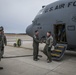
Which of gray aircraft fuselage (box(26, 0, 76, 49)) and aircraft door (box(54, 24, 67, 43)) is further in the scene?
aircraft door (box(54, 24, 67, 43))

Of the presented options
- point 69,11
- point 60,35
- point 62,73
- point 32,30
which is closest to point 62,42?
point 60,35

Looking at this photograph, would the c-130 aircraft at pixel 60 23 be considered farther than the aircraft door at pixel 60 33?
No

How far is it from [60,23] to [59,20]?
0.79 ft

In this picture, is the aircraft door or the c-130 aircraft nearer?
the c-130 aircraft

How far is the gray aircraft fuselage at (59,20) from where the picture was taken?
9398 millimetres

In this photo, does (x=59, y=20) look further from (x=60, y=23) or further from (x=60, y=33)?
(x=60, y=33)

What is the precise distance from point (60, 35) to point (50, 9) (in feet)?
7.08

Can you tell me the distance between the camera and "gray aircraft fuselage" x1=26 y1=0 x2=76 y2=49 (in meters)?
9.40

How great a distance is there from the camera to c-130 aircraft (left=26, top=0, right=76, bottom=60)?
370 inches

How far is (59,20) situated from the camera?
10031 millimetres

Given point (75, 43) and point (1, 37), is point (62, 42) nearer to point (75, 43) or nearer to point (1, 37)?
point (75, 43)

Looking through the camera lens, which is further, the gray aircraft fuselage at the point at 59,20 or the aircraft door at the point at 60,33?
the aircraft door at the point at 60,33

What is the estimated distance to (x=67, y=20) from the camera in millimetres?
9555

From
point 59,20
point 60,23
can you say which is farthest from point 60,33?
point 59,20
